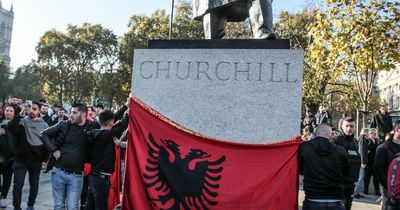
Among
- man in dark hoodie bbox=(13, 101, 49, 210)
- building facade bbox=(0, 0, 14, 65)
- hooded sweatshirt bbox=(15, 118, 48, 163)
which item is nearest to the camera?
man in dark hoodie bbox=(13, 101, 49, 210)

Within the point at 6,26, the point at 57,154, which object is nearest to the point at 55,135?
the point at 57,154

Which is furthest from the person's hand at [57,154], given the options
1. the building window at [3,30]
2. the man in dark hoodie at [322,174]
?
the building window at [3,30]

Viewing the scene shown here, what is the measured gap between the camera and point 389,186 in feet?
16.0

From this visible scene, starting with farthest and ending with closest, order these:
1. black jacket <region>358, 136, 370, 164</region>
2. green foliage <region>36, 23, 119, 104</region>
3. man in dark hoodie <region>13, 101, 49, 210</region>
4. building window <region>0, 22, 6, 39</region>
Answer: building window <region>0, 22, 6, 39</region> < green foliage <region>36, 23, 119, 104</region> < black jacket <region>358, 136, 370, 164</region> < man in dark hoodie <region>13, 101, 49, 210</region>

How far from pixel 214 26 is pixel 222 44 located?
59cm

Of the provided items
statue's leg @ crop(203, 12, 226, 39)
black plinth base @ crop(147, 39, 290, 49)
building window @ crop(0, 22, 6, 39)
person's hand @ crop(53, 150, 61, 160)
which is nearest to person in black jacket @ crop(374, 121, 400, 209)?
black plinth base @ crop(147, 39, 290, 49)

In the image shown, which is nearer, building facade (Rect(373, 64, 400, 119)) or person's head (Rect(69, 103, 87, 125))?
person's head (Rect(69, 103, 87, 125))

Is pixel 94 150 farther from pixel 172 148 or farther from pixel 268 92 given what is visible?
pixel 268 92

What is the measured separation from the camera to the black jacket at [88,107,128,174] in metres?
5.47

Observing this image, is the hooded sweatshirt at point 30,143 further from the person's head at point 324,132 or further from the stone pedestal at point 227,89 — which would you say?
the person's head at point 324,132

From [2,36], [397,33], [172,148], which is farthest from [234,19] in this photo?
[2,36]

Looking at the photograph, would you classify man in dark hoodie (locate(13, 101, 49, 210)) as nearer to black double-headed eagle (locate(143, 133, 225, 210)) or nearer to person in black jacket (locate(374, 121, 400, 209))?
black double-headed eagle (locate(143, 133, 225, 210))

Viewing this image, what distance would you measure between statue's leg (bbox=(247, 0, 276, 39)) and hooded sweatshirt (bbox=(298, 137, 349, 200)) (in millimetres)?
1305

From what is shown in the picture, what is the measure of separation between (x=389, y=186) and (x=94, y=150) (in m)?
3.53
